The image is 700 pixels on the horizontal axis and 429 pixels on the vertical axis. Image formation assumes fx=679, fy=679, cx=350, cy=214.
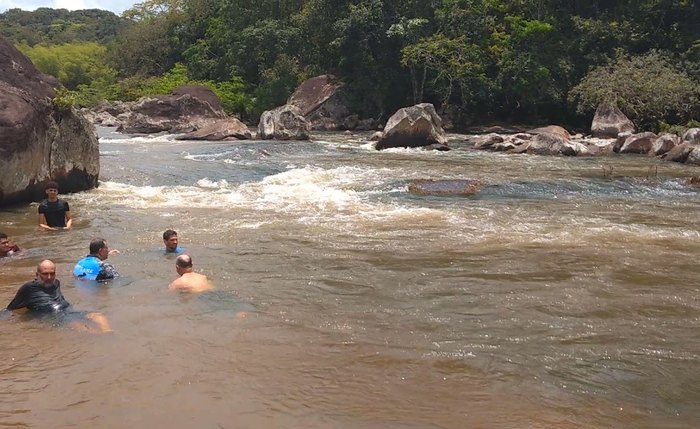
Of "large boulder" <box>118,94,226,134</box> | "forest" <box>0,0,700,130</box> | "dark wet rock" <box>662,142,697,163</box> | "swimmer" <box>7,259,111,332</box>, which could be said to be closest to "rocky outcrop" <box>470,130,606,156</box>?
"dark wet rock" <box>662,142,697,163</box>

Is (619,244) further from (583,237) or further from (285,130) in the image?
(285,130)

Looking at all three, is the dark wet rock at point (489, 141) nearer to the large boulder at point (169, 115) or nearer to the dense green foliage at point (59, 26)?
the large boulder at point (169, 115)

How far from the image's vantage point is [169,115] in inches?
1348

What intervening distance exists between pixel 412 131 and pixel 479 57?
1149 centimetres

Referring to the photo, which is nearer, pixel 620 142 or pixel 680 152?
pixel 680 152

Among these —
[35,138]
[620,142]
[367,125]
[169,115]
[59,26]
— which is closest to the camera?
[35,138]

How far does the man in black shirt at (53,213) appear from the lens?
10586mm

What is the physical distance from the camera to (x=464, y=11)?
34.8 metres

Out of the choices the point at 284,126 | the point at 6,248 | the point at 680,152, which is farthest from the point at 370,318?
the point at 284,126

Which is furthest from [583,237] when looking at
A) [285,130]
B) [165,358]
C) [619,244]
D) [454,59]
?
[454,59]

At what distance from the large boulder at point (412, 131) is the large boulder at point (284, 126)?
5.37 m

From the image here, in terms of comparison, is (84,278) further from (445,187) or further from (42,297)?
(445,187)

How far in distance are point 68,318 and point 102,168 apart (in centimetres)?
1298

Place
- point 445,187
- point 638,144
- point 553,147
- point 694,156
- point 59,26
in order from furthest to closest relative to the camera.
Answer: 1. point 59,26
2. point 638,144
3. point 553,147
4. point 694,156
5. point 445,187
